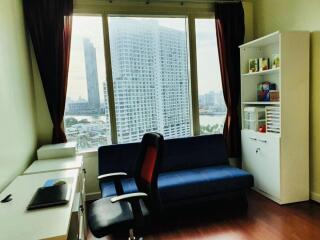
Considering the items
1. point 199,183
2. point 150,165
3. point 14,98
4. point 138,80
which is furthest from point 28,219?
Result: point 138,80

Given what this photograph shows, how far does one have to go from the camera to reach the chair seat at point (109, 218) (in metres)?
1.77

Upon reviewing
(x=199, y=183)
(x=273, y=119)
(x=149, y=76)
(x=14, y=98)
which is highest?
(x=149, y=76)

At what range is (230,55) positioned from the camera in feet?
12.3

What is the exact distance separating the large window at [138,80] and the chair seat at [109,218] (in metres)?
1.57

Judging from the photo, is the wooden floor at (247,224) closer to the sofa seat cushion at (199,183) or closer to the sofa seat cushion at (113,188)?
the sofa seat cushion at (199,183)

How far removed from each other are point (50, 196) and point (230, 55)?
3073 millimetres

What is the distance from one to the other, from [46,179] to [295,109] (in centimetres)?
267

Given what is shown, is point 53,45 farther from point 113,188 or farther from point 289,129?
point 289,129

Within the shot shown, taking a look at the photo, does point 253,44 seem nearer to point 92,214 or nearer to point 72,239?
point 92,214

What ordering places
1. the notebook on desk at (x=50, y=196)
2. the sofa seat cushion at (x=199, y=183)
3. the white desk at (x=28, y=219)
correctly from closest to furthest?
1. the white desk at (x=28, y=219)
2. the notebook on desk at (x=50, y=196)
3. the sofa seat cushion at (x=199, y=183)

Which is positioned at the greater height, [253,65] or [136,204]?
[253,65]

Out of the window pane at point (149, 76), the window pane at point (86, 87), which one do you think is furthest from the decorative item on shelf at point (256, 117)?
the window pane at point (86, 87)

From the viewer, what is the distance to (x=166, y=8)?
142 inches

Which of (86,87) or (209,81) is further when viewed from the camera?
(209,81)
